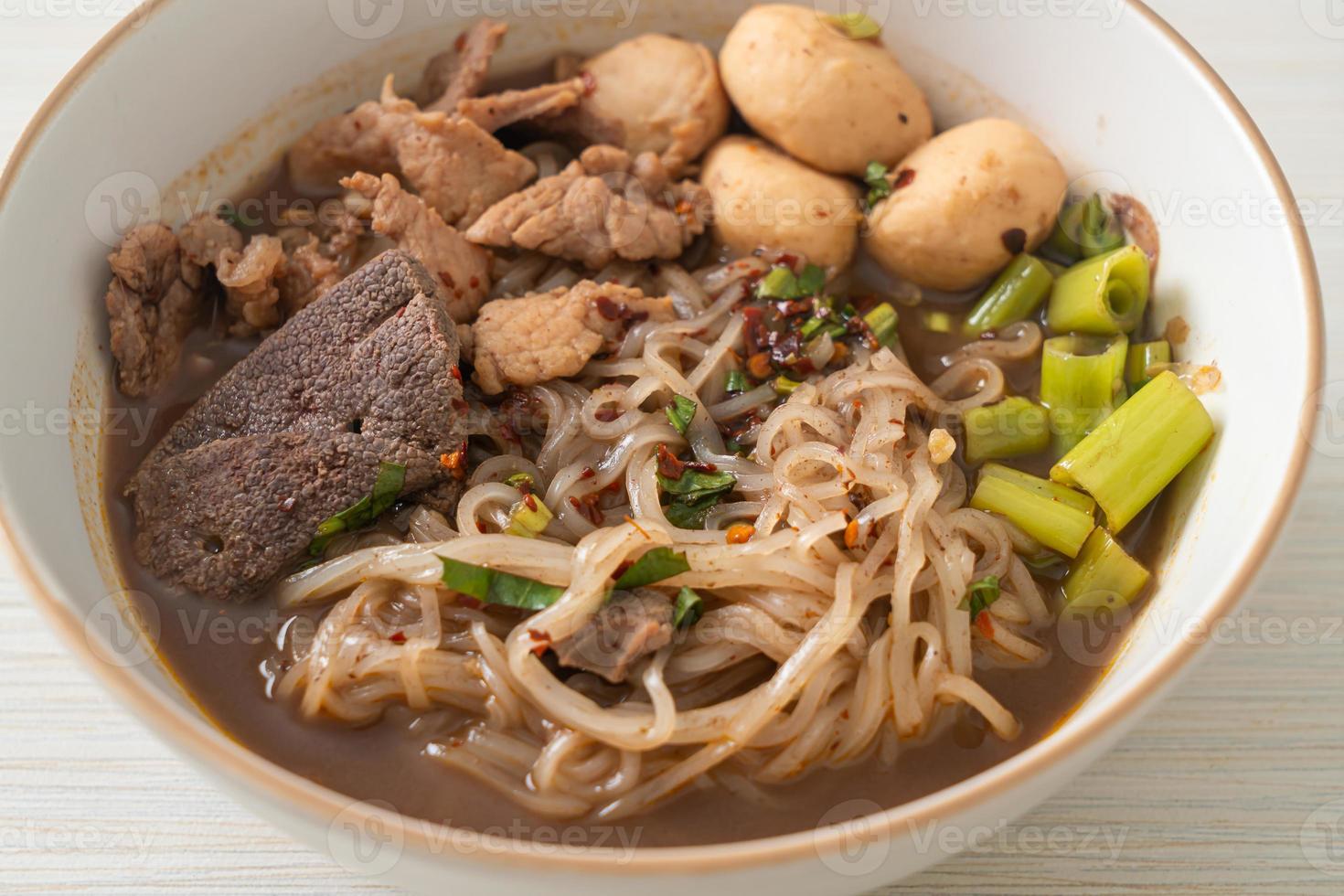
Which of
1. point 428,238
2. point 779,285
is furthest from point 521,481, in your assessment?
point 779,285

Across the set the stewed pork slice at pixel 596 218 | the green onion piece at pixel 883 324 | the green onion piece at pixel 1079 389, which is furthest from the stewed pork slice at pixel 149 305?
the green onion piece at pixel 1079 389

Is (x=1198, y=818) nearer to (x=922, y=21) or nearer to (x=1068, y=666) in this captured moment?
(x=1068, y=666)

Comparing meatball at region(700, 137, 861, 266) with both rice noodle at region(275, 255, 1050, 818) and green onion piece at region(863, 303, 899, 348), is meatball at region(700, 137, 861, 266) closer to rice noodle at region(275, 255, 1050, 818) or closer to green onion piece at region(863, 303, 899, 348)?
green onion piece at region(863, 303, 899, 348)

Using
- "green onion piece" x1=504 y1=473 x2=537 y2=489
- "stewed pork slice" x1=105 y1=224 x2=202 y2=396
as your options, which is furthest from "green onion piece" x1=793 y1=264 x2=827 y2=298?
"stewed pork slice" x1=105 y1=224 x2=202 y2=396

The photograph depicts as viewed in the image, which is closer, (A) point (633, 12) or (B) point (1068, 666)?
(B) point (1068, 666)

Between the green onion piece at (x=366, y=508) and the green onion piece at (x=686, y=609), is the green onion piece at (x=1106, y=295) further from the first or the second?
the green onion piece at (x=366, y=508)

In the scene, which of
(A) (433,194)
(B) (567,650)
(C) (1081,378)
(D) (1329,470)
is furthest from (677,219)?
(D) (1329,470)
